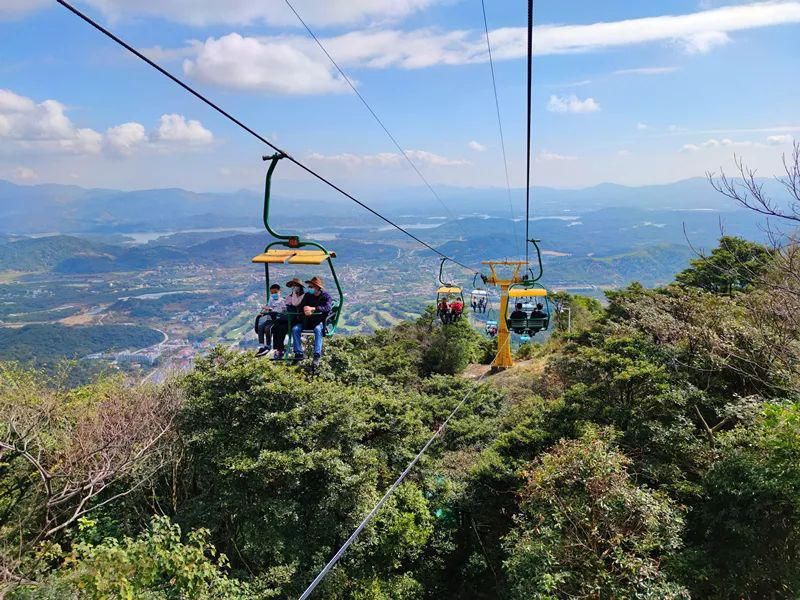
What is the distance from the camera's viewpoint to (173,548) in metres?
7.52

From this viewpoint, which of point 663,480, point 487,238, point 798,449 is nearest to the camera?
point 798,449

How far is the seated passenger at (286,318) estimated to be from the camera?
316 inches

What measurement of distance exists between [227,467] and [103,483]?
2993mm

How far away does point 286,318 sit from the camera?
26.5 feet

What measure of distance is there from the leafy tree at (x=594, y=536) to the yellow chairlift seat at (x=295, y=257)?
5.01 meters

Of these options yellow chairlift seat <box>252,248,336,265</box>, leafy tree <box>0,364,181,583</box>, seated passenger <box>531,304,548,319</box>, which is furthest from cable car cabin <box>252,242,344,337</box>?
seated passenger <box>531,304,548,319</box>

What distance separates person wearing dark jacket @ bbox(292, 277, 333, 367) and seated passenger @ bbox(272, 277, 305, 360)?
12cm

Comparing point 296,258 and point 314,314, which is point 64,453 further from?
point 296,258

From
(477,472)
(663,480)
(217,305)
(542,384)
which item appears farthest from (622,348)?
(217,305)

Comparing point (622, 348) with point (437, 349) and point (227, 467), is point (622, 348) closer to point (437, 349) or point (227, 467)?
point (227, 467)

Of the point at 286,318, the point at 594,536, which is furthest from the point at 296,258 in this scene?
the point at 594,536

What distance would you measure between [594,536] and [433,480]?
5.53m

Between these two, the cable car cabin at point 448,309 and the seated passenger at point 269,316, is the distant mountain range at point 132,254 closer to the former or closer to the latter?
the cable car cabin at point 448,309

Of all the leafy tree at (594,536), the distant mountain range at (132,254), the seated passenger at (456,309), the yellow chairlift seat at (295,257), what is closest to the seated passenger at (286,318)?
the yellow chairlift seat at (295,257)
